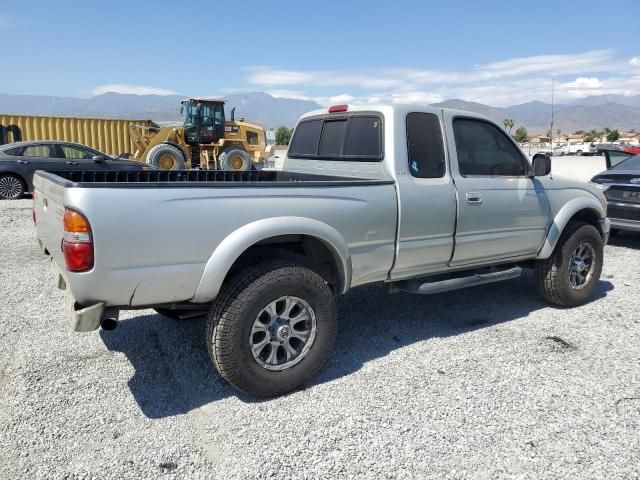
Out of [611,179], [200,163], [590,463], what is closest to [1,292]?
[590,463]

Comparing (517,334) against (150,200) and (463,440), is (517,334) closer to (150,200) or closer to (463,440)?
(463,440)

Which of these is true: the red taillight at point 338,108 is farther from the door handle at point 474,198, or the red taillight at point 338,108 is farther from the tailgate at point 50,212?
the tailgate at point 50,212

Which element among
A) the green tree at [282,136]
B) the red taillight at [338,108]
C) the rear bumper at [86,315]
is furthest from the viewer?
the green tree at [282,136]

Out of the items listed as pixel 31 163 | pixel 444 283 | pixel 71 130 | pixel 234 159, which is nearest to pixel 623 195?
pixel 444 283

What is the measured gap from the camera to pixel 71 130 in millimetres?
23000

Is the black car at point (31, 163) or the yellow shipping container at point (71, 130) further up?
the yellow shipping container at point (71, 130)

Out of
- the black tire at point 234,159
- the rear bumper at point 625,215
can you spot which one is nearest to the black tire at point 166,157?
the black tire at point 234,159

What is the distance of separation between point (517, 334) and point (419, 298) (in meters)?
1.23

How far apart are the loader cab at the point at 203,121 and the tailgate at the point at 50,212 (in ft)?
50.4

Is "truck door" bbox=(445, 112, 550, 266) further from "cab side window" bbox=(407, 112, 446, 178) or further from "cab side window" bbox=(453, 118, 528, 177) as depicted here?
"cab side window" bbox=(407, 112, 446, 178)

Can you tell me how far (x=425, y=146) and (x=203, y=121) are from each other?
15854mm

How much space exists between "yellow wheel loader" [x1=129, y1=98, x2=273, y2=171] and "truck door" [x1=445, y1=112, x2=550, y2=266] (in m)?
14.4

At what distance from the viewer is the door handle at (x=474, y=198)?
4.20m

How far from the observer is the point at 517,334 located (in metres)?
4.46
